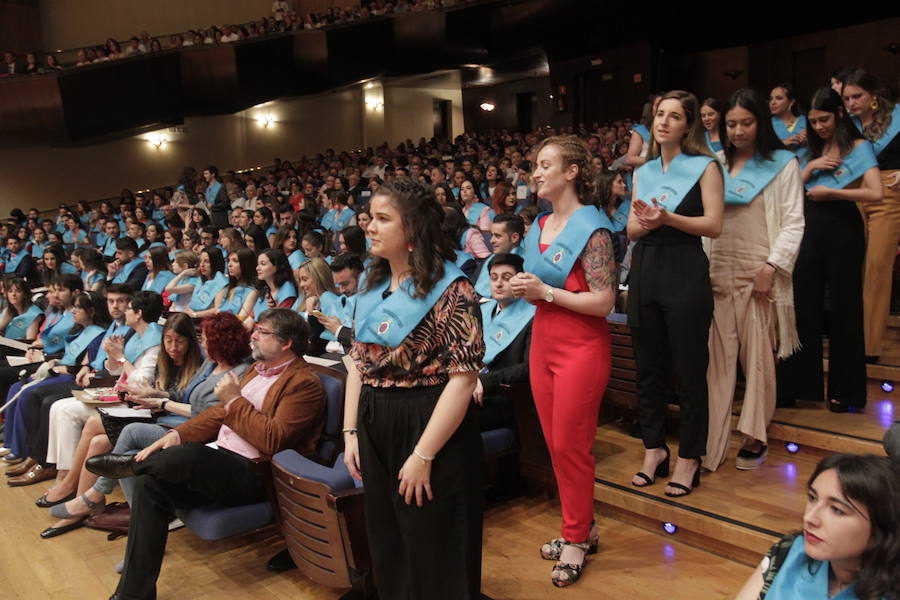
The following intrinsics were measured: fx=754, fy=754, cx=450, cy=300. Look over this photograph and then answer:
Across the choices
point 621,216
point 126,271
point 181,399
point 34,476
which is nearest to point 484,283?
point 621,216

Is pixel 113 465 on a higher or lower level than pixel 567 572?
higher

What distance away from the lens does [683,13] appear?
11.9 meters

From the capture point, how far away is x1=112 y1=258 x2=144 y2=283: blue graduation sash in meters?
7.22

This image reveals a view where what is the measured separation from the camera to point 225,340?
328 centimetres

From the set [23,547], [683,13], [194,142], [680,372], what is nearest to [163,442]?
[23,547]

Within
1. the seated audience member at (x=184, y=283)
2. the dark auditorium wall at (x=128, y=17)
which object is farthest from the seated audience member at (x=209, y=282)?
the dark auditorium wall at (x=128, y=17)

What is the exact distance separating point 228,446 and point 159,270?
4086 millimetres

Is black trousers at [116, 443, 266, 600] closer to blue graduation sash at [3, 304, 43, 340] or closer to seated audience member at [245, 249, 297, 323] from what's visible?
seated audience member at [245, 249, 297, 323]

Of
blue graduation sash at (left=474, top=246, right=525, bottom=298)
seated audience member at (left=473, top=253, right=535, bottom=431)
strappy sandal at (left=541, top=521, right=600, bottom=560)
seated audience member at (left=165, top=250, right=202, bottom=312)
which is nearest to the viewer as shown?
strappy sandal at (left=541, top=521, right=600, bottom=560)

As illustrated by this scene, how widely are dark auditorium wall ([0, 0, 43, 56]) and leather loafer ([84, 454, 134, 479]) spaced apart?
1535 cm

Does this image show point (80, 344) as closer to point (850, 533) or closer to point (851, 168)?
point (851, 168)

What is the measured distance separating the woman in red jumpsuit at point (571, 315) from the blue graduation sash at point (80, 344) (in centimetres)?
339

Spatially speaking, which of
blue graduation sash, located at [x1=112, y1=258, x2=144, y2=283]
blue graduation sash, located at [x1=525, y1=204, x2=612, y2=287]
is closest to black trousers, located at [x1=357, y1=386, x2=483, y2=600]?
blue graduation sash, located at [x1=525, y1=204, x2=612, y2=287]

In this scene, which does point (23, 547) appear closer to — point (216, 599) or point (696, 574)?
point (216, 599)
